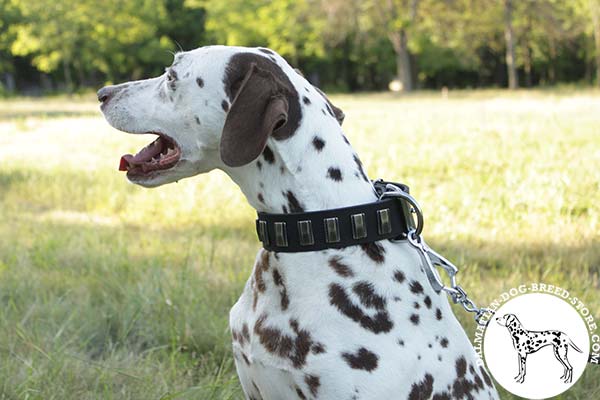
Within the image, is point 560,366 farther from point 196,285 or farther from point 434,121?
point 434,121

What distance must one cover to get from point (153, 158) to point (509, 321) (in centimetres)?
129

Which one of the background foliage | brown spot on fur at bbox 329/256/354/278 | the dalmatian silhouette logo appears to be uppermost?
brown spot on fur at bbox 329/256/354/278

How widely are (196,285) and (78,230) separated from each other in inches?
94.1

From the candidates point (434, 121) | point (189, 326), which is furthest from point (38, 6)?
point (189, 326)

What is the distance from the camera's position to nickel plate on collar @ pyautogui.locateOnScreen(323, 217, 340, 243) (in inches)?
83.8

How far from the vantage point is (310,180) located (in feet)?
7.09

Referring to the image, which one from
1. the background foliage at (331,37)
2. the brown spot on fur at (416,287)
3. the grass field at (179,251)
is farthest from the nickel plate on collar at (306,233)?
the background foliage at (331,37)

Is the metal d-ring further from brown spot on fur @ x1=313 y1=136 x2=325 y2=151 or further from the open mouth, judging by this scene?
the open mouth

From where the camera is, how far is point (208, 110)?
2.26m

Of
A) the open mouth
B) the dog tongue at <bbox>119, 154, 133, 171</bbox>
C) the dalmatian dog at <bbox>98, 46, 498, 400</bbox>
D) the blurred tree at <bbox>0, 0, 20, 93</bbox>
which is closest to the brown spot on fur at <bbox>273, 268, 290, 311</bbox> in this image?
the dalmatian dog at <bbox>98, 46, 498, 400</bbox>

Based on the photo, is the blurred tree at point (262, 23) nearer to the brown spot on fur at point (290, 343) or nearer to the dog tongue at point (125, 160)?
the dog tongue at point (125, 160)

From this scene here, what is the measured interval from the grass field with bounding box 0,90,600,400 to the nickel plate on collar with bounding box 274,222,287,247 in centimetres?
105

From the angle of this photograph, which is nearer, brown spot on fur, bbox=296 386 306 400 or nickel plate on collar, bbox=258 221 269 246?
brown spot on fur, bbox=296 386 306 400

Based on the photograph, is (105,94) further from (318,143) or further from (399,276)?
(399,276)
